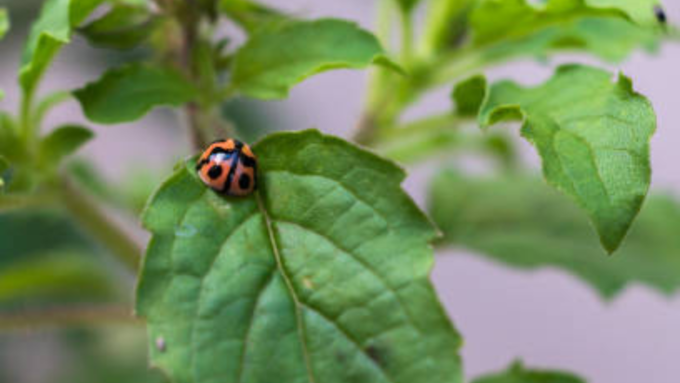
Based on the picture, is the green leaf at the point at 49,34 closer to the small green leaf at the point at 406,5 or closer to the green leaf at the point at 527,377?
the small green leaf at the point at 406,5

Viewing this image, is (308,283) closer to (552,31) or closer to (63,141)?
(63,141)

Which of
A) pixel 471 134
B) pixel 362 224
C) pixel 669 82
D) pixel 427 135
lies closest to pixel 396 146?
pixel 427 135

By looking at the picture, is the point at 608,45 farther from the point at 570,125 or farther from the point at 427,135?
the point at 427,135

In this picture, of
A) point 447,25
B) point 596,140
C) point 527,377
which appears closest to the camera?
point 596,140

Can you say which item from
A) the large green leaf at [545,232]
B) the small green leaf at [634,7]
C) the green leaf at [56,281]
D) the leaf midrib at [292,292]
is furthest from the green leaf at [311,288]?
the green leaf at [56,281]

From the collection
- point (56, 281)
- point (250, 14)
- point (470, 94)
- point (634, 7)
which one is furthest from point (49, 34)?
point (56, 281)

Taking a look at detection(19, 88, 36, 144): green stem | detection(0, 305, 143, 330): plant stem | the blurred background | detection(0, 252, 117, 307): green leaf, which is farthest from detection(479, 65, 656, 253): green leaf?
the blurred background
